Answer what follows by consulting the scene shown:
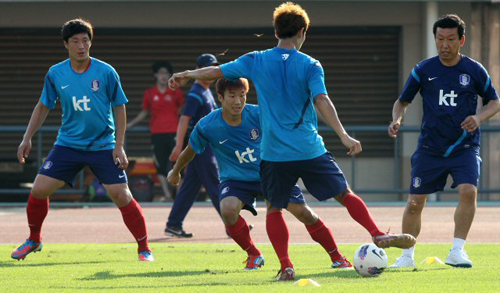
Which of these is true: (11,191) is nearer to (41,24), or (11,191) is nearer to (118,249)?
(41,24)

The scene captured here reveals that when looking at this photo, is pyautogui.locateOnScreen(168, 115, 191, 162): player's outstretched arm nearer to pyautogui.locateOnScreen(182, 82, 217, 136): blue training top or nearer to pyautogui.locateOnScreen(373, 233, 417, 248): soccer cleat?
pyautogui.locateOnScreen(182, 82, 217, 136): blue training top

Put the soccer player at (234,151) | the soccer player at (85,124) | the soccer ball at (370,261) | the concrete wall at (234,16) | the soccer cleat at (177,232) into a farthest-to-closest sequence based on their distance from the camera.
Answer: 1. the concrete wall at (234,16)
2. the soccer cleat at (177,232)
3. the soccer player at (85,124)
4. the soccer player at (234,151)
5. the soccer ball at (370,261)

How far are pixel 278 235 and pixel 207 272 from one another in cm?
103

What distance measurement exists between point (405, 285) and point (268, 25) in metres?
13.3

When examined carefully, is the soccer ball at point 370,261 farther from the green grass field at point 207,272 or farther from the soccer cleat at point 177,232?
the soccer cleat at point 177,232

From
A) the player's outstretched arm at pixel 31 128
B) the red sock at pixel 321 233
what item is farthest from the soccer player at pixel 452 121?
the player's outstretched arm at pixel 31 128

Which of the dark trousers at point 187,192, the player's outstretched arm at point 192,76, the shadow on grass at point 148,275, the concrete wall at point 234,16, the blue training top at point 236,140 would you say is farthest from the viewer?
the concrete wall at point 234,16

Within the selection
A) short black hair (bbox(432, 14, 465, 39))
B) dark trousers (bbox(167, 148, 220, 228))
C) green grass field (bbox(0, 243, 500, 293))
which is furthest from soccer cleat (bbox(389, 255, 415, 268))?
dark trousers (bbox(167, 148, 220, 228))

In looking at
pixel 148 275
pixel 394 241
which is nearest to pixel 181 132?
pixel 148 275

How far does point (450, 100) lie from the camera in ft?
28.5

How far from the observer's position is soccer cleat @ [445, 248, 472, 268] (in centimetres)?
859

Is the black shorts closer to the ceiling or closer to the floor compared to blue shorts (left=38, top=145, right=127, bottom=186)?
closer to the floor

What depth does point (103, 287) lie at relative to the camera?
302 inches

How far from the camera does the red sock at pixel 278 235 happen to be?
7879 mm
